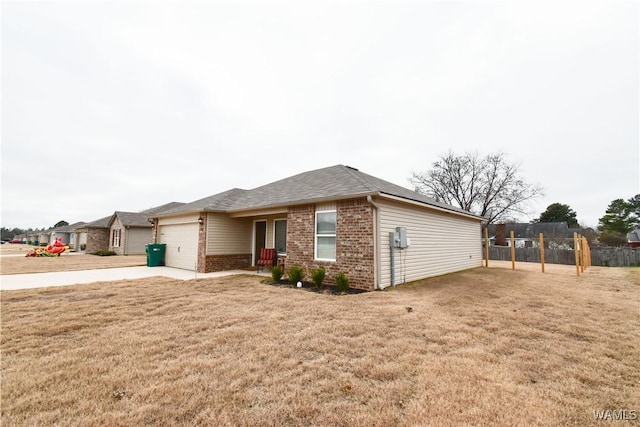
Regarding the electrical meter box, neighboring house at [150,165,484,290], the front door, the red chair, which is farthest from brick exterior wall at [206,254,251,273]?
the electrical meter box

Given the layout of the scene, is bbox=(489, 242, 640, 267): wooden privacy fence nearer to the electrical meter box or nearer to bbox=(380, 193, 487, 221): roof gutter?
bbox=(380, 193, 487, 221): roof gutter

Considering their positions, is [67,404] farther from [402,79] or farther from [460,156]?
[460,156]

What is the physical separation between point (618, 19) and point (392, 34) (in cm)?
645

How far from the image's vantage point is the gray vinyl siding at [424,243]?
780cm

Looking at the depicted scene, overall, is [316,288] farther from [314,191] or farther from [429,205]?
[429,205]

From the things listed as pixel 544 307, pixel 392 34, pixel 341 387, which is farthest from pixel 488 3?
pixel 341 387

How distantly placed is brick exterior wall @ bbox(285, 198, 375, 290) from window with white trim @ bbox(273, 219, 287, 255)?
7.46ft

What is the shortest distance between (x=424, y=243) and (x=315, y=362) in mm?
7757

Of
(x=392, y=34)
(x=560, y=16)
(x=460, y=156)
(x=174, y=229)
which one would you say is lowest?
(x=174, y=229)

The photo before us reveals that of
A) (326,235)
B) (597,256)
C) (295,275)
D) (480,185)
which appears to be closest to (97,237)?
(295,275)

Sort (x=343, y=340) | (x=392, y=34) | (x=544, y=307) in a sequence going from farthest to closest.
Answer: (x=392, y=34)
(x=544, y=307)
(x=343, y=340)

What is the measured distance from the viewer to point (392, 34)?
941 centimetres

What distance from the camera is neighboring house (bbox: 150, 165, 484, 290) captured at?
300 inches

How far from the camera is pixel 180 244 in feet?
42.8
